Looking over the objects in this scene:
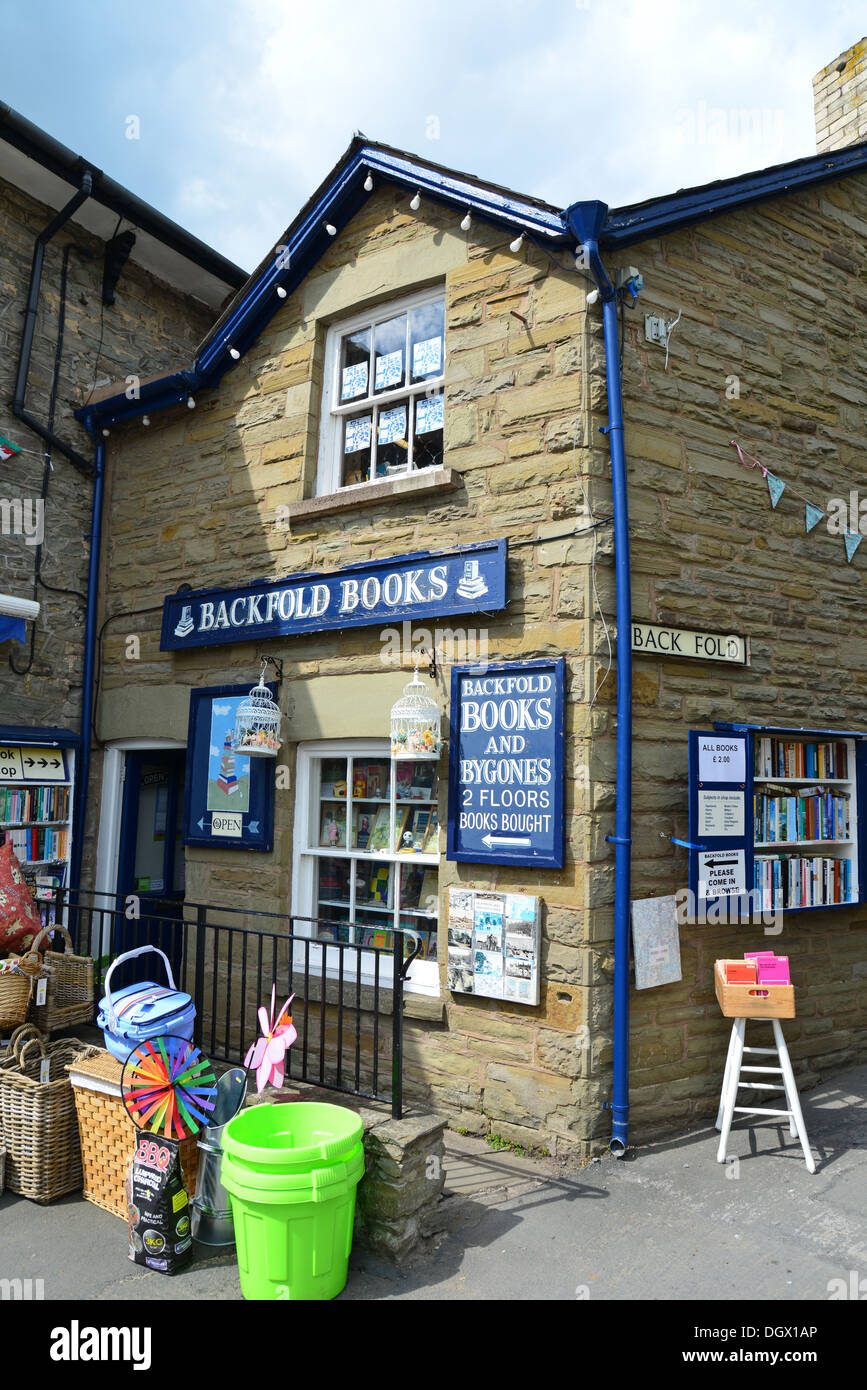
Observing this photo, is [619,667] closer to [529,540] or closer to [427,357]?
[529,540]

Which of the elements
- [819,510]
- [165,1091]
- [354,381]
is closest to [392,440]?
[354,381]

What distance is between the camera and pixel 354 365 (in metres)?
6.96

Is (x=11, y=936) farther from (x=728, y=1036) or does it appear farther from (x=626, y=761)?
(x=728, y=1036)

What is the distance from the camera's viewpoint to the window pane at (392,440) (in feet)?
21.5

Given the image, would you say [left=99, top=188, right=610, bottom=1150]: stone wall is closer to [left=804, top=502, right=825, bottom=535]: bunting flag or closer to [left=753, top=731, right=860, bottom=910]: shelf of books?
[left=753, top=731, right=860, bottom=910]: shelf of books

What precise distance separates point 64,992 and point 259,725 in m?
2.16

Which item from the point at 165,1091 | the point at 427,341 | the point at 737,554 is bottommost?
the point at 165,1091

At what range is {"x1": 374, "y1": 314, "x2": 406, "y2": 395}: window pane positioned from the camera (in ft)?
21.7

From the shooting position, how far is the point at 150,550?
26.3 feet

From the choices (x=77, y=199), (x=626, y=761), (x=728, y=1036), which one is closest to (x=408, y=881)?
(x=626, y=761)

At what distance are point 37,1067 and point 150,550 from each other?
179 inches

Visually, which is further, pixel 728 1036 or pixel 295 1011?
pixel 295 1011

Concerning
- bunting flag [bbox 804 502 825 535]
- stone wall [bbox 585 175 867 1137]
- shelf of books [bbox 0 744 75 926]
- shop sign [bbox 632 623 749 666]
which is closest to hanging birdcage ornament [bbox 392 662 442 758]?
stone wall [bbox 585 175 867 1137]

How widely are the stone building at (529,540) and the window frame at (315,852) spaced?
25 millimetres
